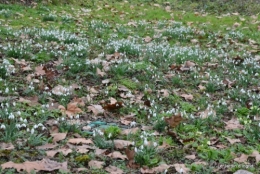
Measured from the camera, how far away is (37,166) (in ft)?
11.3

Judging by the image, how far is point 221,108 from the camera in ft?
18.7

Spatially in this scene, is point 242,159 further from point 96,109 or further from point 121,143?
point 96,109

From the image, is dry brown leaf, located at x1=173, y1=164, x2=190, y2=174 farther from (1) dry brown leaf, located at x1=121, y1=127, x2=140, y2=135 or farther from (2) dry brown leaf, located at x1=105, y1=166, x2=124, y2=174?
(1) dry brown leaf, located at x1=121, y1=127, x2=140, y2=135

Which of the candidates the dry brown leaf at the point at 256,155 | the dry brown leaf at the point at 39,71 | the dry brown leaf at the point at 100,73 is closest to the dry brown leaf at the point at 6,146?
the dry brown leaf at the point at 256,155

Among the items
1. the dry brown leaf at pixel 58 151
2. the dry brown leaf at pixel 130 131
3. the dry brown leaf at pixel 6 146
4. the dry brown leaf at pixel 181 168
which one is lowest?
the dry brown leaf at pixel 181 168

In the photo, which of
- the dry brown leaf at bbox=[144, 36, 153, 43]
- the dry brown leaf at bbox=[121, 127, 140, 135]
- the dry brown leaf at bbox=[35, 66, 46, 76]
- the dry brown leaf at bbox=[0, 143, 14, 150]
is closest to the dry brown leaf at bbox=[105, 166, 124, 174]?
the dry brown leaf at bbox=[121, 127, 140, 135]

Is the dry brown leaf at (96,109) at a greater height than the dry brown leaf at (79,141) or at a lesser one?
lesser

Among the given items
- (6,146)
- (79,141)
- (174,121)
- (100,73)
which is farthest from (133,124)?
(100,73)

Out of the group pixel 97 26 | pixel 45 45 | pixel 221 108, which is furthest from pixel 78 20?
pixel 221 108

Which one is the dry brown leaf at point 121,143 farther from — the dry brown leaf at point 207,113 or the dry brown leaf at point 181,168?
the dry brown leaf at point 207,113

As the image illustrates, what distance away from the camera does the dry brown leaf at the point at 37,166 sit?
339cm

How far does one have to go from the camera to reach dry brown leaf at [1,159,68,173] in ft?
11.1

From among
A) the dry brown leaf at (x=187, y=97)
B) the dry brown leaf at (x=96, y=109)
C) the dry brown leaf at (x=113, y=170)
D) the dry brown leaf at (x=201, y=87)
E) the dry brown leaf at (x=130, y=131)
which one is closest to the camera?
the dry brown leaf at (x=113, y=170)

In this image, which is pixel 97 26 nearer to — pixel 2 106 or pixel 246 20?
pixel 246 20
